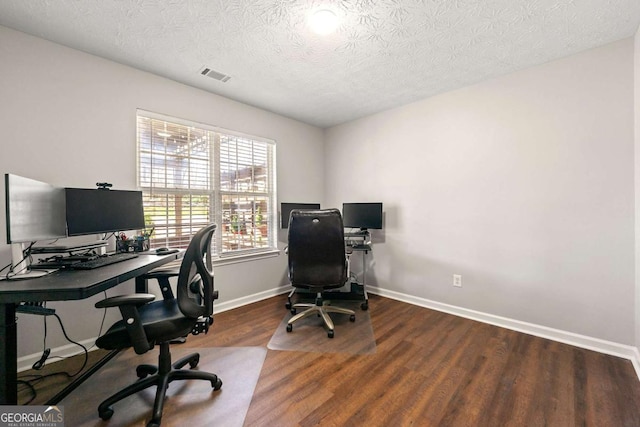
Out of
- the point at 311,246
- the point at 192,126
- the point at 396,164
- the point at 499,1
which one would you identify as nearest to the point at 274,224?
the point at 311,246

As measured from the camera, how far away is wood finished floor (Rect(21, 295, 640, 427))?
1428 mm

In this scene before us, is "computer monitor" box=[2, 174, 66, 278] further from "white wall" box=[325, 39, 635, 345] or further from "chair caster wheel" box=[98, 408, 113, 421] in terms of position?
"white wall" box=[325, 39, 635, 345]

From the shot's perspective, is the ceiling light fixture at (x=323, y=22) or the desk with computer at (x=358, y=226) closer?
the ceiling light fixture at (x=323, y=22)

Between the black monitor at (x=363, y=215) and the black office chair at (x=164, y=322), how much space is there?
85.7 inches

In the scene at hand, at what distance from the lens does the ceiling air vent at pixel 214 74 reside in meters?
2.44

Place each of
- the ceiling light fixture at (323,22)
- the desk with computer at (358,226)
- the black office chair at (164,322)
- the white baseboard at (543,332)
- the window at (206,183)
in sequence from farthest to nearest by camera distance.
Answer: the desk with computer at (358,226) < the window at (206,183) < the white baseboard at (543,332) < the ceiling light fixture at (323,22) < the black office chair at (164,322)

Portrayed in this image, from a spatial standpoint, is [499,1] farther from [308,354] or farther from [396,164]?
[308,354]

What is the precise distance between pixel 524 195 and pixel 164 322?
10.2ft

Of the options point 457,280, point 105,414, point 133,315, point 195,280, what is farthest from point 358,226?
point 105,414

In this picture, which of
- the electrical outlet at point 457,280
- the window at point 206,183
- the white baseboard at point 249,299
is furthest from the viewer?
the white baseboard at point 249,299

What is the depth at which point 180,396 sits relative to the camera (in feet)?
5.23

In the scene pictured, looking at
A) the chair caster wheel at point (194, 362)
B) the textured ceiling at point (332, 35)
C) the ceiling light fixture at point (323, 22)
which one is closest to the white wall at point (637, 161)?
the textured ceiling at point (332, 35)

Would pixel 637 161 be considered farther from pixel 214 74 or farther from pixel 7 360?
pixel 7 360

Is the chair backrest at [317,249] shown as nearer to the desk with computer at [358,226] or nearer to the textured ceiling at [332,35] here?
the desk with computer at [358,226]
